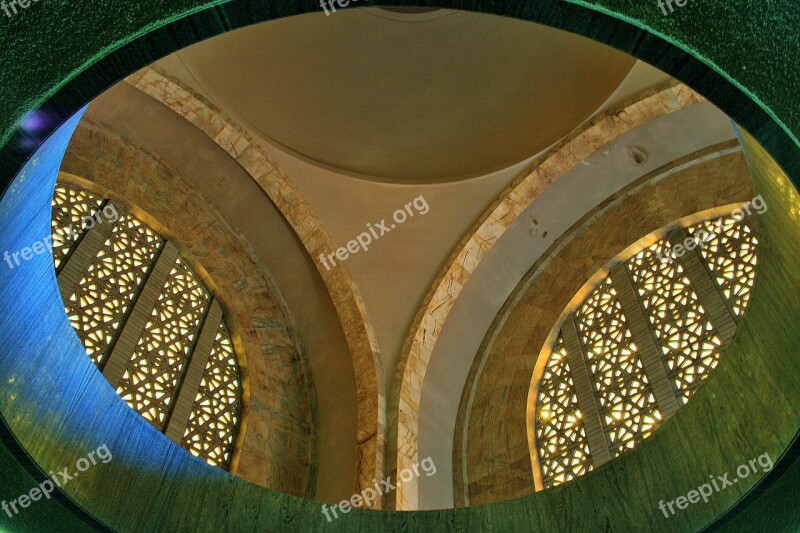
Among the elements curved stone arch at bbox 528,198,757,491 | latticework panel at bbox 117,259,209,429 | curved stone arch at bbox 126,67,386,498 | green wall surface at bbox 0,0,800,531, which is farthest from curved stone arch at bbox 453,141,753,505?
green wall surface at bbox 0,0,800,531

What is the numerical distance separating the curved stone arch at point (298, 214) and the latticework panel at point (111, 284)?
1.14 m

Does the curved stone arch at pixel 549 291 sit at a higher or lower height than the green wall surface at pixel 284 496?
higher

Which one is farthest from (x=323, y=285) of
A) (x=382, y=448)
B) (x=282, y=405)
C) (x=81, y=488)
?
(x=81, y=488)

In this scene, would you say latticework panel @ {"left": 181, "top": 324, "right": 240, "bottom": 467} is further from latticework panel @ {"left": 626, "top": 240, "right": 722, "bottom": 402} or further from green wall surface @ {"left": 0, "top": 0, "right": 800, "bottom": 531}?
latticework panel @ {"left": 626, "top": 240, "right": 722, "bottom": 402}

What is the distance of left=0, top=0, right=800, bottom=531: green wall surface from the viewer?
8.67 feet

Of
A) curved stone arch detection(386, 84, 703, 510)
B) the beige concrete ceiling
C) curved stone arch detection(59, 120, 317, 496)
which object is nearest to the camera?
curved stone arch detection(386, 84, 703, 510)

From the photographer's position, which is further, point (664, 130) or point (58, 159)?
point (664, 130)

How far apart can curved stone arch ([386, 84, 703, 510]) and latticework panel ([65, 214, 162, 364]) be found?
7.93 feet

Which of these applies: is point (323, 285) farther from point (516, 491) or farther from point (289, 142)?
point (516, 491)

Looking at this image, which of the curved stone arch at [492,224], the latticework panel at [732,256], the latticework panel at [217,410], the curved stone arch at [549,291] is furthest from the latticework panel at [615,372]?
the latticework panel at [217,410]

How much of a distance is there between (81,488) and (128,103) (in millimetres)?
4701

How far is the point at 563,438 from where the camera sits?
730cm

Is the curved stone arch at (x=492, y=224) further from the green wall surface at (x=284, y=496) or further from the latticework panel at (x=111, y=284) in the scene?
the green wall surface at (x=284, y=496)

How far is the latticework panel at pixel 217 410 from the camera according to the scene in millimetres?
7176
